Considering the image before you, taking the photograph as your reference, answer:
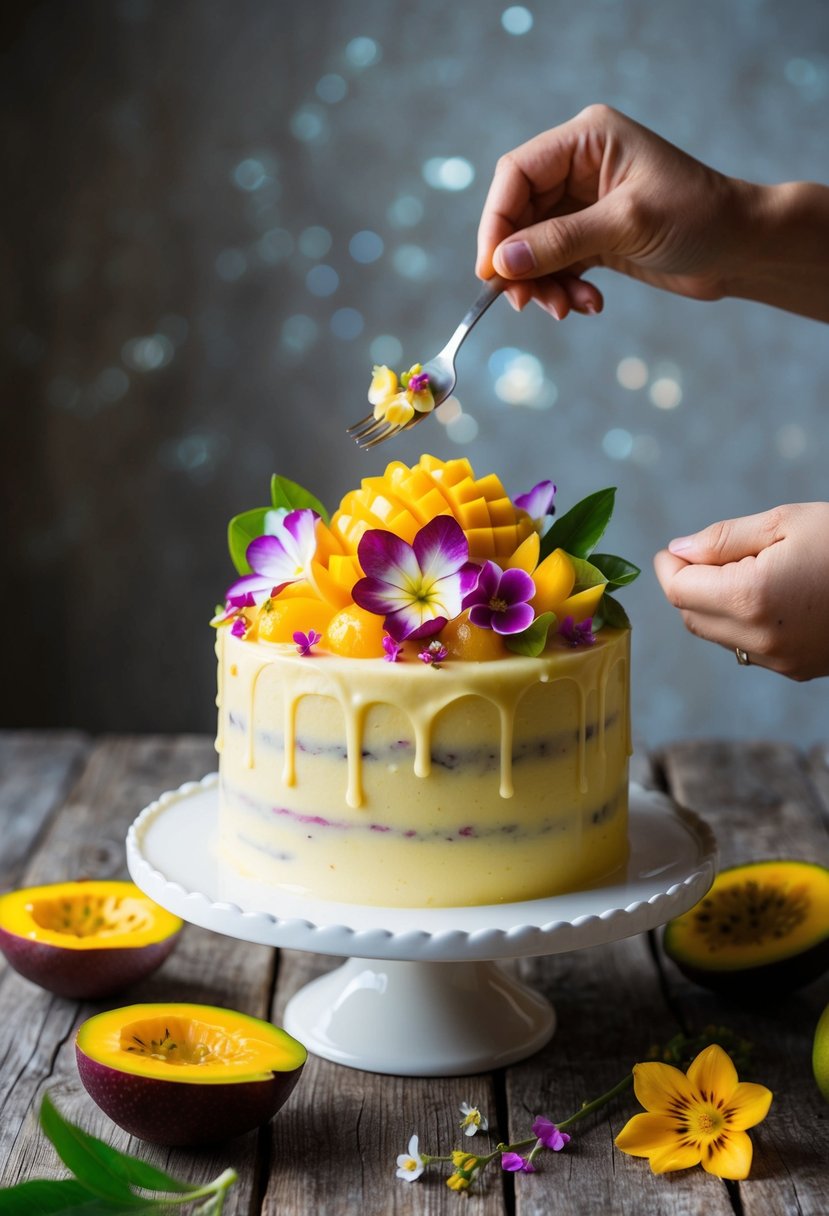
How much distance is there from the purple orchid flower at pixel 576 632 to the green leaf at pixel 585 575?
0.15 ft

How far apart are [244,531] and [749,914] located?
850 millimetres

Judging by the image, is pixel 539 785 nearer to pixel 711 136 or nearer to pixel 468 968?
pixel 468 968

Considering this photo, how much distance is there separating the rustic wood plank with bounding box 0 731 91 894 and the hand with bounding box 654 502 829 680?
1.19 metres

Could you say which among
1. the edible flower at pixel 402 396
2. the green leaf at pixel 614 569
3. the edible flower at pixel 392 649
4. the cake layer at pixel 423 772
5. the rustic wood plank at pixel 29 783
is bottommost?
the rustic wood plank at pixel 29 783

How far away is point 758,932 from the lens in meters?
1.79

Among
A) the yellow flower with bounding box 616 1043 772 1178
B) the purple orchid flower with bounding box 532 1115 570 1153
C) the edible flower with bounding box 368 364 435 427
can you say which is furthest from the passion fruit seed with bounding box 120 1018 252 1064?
the edible flower with bounding box 368 364 435 427

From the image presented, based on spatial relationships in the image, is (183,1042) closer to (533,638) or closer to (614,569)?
(533,638)

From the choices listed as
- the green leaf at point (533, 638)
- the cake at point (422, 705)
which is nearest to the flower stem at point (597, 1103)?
the cake at point (422, 705)

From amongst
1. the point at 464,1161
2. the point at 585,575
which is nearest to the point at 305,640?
the point at 585,575

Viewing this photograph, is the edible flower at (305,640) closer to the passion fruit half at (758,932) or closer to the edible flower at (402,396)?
the edible flower at (402,396)

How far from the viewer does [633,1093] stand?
5.08 ft

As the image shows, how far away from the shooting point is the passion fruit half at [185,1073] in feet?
4.41

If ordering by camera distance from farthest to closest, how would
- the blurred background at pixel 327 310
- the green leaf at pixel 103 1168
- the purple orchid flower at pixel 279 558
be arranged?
the blurred background at pixel 327 310 < the purple orchid flower at pixel 279 558 < the green leaf at pixel 103 1168

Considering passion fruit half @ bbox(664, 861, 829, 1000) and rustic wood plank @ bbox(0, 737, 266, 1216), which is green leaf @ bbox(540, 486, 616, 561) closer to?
passion fruit half @ bbox(664, 861, 829, 1000)
